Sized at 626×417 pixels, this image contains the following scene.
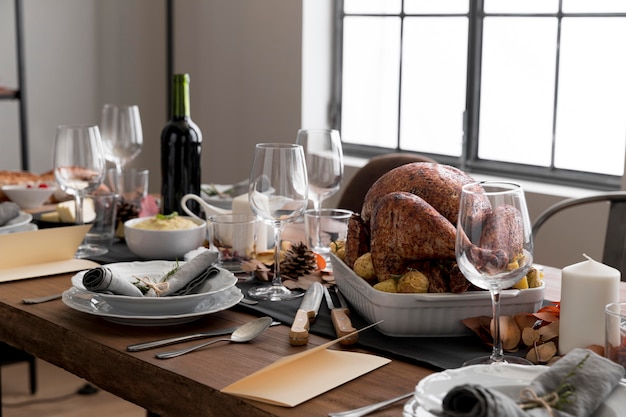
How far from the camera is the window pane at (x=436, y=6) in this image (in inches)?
128

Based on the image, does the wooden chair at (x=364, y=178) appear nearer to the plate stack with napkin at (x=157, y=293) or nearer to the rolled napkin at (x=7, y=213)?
the rolled napkin at (x=7, y=213)

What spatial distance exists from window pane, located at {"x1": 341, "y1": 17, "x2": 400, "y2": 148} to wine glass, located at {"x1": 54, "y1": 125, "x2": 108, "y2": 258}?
6.49ft

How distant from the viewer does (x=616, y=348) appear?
0.97 m

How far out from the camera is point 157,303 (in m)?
1.23

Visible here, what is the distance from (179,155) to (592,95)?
5.30 ft

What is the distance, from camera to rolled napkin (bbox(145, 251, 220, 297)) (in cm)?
129

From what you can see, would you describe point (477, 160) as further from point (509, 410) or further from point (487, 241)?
point (509, 410)

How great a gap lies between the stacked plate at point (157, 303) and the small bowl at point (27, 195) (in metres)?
0.88

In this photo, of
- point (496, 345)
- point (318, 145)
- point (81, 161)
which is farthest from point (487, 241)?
point (81, 161)

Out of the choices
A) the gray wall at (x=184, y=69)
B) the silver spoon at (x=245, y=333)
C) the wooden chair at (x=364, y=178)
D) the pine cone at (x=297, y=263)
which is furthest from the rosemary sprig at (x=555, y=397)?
the gray wall at (x=184, y=69)

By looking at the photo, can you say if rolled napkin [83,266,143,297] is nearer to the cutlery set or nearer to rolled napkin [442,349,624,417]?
the cutlery set

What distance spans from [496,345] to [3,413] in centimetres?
244

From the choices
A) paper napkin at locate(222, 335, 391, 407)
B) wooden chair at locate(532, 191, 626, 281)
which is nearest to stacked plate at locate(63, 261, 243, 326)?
paper napkin at locate(222, 335, 391, 407)

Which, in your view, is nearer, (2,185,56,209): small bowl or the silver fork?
the silver fork
